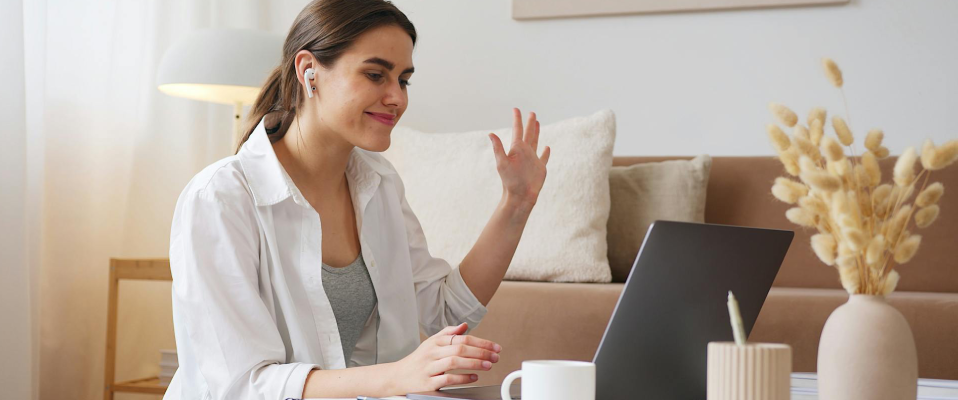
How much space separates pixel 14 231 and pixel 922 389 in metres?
2.03

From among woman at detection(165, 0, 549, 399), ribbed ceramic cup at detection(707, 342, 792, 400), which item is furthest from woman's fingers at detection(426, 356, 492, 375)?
ribbed ceramic cup at detection(707, 342, 792, 400)

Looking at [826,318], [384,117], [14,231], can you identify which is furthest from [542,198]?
[14,231]

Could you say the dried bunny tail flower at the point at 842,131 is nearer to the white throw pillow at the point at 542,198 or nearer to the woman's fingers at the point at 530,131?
the woman's fingers at the point at 530,131

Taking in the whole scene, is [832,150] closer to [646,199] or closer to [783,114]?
[783,114]

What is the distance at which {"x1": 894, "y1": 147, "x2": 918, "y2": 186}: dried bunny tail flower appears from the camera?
2.40 ft

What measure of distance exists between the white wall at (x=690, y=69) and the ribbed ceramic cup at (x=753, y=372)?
201 cm

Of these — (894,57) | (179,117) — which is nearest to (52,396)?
(179,117)

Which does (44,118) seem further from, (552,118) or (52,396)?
(552,118)

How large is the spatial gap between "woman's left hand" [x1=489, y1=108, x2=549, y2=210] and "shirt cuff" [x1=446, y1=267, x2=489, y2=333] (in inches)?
6.7

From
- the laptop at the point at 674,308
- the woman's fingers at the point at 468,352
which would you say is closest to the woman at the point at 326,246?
the woman's fingers at the point at 468,352

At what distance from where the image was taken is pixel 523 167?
1408mm

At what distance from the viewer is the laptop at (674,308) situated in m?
0.80

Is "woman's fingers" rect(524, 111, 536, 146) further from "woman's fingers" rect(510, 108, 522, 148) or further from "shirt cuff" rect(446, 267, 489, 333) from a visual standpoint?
"shirt cuff" rect(446, 267, 489, 333)

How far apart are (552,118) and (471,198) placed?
59cm
